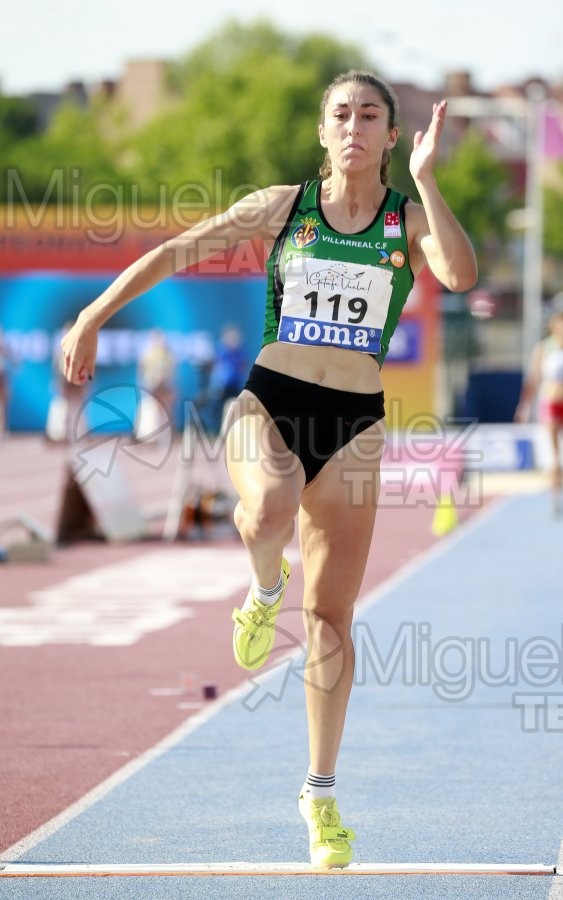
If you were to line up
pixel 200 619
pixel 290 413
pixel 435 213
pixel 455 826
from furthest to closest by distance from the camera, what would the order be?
pixel 200 619 < pixel 455 826 < pixel 290 413 < pixel 435 213

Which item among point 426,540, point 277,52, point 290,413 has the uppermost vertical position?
point 277,52

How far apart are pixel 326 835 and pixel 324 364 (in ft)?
4.62

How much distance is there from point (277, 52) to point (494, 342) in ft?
56.6

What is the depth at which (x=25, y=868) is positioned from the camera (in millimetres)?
4711

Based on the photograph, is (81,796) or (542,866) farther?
(81,796)

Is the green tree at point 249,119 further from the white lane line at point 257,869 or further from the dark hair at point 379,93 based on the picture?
the white lane line at point 257,869

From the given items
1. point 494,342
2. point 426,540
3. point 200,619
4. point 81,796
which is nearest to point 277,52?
point 494,342

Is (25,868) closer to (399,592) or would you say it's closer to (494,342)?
(399,592)

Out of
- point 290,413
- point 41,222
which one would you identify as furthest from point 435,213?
point 41,222

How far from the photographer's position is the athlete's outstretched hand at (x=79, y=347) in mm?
4703

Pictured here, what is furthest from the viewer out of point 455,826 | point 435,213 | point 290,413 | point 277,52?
point 277,52

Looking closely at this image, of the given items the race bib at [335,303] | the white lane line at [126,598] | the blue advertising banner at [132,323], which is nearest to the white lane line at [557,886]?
the race bib at [335,303]

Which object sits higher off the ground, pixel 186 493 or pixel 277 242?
pixel 277 242

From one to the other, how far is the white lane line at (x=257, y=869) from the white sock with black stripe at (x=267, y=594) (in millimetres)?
781
